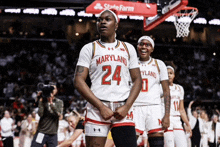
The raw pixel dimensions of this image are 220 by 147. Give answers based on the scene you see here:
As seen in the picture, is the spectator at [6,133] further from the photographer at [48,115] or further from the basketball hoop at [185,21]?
the basketball hoop at [185,21]

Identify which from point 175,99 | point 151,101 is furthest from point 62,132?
point 151,101

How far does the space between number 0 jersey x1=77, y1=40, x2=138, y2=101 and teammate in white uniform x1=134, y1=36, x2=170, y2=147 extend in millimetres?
1950

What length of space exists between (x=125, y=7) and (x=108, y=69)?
6264 millimetres

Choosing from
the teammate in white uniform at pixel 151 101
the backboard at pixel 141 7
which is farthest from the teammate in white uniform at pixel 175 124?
the backboard at pixel 141 7

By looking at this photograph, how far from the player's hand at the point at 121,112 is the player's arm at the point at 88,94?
6 centimetres

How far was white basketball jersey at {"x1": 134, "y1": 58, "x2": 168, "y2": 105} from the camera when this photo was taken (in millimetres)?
5383

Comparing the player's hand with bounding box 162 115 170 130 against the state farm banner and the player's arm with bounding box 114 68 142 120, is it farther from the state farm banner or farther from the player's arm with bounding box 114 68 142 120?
the state farm banner

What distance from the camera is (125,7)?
30.7 feet

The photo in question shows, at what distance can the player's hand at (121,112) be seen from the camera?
3.21 metres

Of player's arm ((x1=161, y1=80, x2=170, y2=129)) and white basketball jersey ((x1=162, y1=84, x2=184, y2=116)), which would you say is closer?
player's arm ((x1=161, y1=80, x2=170, y2=129))

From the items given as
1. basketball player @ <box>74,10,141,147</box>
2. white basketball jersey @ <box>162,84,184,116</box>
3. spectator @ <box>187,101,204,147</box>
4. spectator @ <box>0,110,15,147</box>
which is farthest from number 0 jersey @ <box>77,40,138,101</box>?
spectator @ <box>187,101,204,147</box>

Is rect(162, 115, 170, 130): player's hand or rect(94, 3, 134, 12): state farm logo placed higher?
rect(94, 3, 134, 12): state farm logo

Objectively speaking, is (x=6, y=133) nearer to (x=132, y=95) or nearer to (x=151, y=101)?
(x=151, y=101)

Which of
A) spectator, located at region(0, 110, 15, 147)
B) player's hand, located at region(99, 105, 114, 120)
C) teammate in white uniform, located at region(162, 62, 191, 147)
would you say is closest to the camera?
player's hand, located at region(99, 105, 114, 120)
